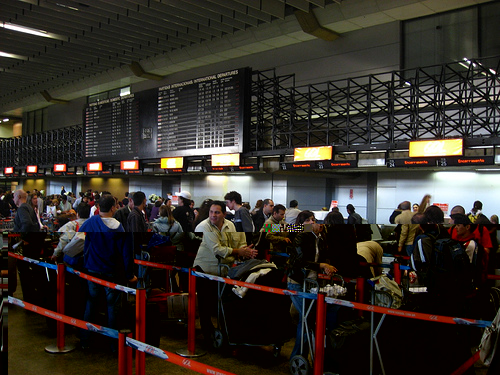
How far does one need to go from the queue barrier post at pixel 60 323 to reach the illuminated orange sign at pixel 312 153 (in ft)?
24.8

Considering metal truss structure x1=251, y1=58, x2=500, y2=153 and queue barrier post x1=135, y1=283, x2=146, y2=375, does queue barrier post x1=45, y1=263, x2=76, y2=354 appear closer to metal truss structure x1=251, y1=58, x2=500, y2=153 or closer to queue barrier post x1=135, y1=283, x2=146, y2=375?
queue barrier post x1=135, y1=283, x2=146, y2=375

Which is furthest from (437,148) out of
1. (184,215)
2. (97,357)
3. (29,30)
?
(29,30)

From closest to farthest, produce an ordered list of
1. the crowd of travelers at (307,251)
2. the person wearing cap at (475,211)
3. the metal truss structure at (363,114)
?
the crowd of travelers at (307,251) < the person wearing cap at (475,211) < the metal truss structure at (363,114)

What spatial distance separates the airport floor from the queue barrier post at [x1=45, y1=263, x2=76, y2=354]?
5 centimetres

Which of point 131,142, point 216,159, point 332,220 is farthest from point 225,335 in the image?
point 131,142

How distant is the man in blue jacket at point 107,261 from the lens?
396 centimetres

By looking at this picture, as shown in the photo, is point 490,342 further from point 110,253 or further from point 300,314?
point 110,253

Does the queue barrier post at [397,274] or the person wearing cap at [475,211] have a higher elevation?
the person wearing cap at [475,211]

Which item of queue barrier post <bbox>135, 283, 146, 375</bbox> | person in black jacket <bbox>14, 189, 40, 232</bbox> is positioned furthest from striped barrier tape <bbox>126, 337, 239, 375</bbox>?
person in black jacket <bbox>14, 189, 40, 232</bbox>

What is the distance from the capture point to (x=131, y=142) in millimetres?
15609

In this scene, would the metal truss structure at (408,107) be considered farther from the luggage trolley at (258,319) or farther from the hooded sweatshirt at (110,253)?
the hooded sweatshirt at (110,253)

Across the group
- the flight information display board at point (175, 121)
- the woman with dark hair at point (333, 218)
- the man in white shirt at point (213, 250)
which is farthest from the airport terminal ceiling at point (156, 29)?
the woman with dark hair at point (333, 218)

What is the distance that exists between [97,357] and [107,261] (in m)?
0.87

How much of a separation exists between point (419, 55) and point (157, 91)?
26.6 ft
